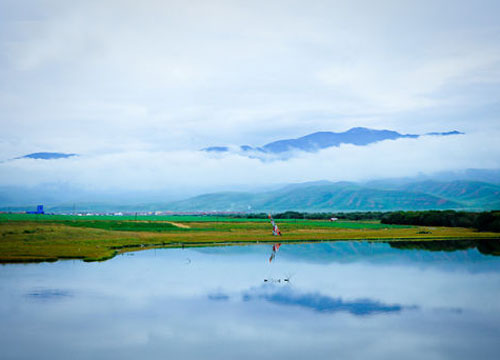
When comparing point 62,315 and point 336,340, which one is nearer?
A: point 336,340

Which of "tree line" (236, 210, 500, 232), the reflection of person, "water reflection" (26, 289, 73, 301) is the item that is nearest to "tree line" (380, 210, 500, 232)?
"tree line" (236, 210, 500, 232)

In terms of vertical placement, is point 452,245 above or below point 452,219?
below

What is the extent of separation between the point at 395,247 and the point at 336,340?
43719mm

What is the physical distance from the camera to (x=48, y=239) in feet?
196

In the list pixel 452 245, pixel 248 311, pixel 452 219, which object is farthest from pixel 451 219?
pixel 248 311

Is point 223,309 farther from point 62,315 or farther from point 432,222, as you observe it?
point 432,222

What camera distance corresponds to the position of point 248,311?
85.0 feet

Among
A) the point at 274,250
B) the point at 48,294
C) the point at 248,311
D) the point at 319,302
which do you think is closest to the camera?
the point at 248,311

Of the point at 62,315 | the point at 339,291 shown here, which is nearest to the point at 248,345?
the point at 62,315

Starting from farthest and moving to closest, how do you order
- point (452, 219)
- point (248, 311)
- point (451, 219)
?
point (451, 219) < point (452, 219) < point (248, 311)

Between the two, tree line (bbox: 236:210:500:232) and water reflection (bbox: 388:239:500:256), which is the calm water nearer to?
water reflection (bbox: 388:239:500:256)

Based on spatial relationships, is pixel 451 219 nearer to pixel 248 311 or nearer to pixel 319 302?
pixel 319 302

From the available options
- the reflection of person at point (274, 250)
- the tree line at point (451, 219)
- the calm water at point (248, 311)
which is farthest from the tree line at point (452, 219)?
the calm water at point (248, 311)

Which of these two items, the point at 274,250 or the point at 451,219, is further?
the point at 451,219
